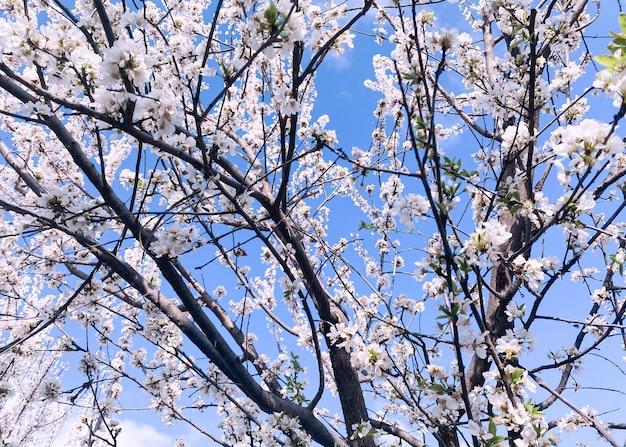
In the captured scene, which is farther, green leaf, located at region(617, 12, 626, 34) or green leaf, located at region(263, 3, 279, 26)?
green leaf, located at region(263, 3, 279, 26)

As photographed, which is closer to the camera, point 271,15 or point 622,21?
point 622,21

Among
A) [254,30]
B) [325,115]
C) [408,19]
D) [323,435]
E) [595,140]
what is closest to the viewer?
[595,140]

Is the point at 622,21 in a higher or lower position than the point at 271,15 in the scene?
lower

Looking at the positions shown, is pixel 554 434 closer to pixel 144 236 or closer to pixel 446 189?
pixel 446 189

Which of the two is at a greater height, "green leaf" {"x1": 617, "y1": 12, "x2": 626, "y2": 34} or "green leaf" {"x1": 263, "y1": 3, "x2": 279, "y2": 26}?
"green leaf" {"x1": 263, "y1": 3, "x2": 279, "y2": 26}

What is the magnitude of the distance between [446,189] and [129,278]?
2046mm

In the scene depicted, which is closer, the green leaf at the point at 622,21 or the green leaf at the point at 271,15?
the green leaf at the point at 622,21

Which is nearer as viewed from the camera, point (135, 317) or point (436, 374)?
point (436, 374)

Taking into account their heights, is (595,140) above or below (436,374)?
above

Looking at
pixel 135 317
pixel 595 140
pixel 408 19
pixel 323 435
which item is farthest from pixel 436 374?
pixel 408 19

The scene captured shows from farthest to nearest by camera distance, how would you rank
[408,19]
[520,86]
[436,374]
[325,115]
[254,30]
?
[325,115] < [408,19] < [520,86] < [436,374] < [254,30]

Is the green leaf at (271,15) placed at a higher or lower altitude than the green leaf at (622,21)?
higher

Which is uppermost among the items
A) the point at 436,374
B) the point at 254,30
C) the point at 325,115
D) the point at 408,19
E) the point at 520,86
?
the point at 408,19

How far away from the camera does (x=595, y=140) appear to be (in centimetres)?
148
